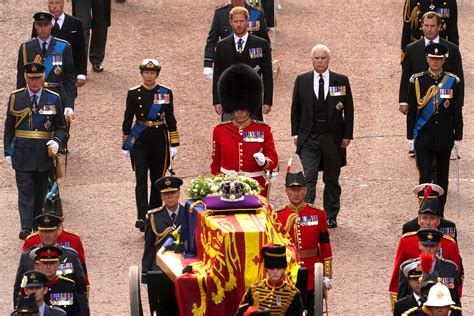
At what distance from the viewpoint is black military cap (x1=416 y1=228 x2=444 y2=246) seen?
1611cm

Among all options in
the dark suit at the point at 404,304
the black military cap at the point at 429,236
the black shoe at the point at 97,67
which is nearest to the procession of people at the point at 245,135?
the black military cap at the point at 429,236

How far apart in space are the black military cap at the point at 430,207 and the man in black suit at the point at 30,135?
15.3ft

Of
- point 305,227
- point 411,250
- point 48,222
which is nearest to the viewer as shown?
point 411,250

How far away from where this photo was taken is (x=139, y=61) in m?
25.6

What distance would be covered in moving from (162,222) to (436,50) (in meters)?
3.91

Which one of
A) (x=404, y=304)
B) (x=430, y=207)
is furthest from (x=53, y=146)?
(x=404, y=304)

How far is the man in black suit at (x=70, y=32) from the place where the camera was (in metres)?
22.8

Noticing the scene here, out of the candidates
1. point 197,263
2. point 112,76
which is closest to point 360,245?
point 197,263

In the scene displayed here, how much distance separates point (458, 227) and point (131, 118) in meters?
3.61

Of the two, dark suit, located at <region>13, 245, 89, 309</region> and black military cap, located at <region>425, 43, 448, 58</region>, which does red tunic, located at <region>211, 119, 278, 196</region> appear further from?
dark suit, located at <region>13, 245, 89, 309</region>

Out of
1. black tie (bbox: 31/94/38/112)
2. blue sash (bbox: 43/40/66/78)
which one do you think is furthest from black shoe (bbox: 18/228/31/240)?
blue sash (bbox: 43/40/66/78)

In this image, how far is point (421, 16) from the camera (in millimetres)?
23562

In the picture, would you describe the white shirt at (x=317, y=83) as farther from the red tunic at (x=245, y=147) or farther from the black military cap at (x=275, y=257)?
the black military cap at (x=275, y=257)

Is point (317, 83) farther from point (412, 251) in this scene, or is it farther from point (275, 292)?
point (275, 292)
